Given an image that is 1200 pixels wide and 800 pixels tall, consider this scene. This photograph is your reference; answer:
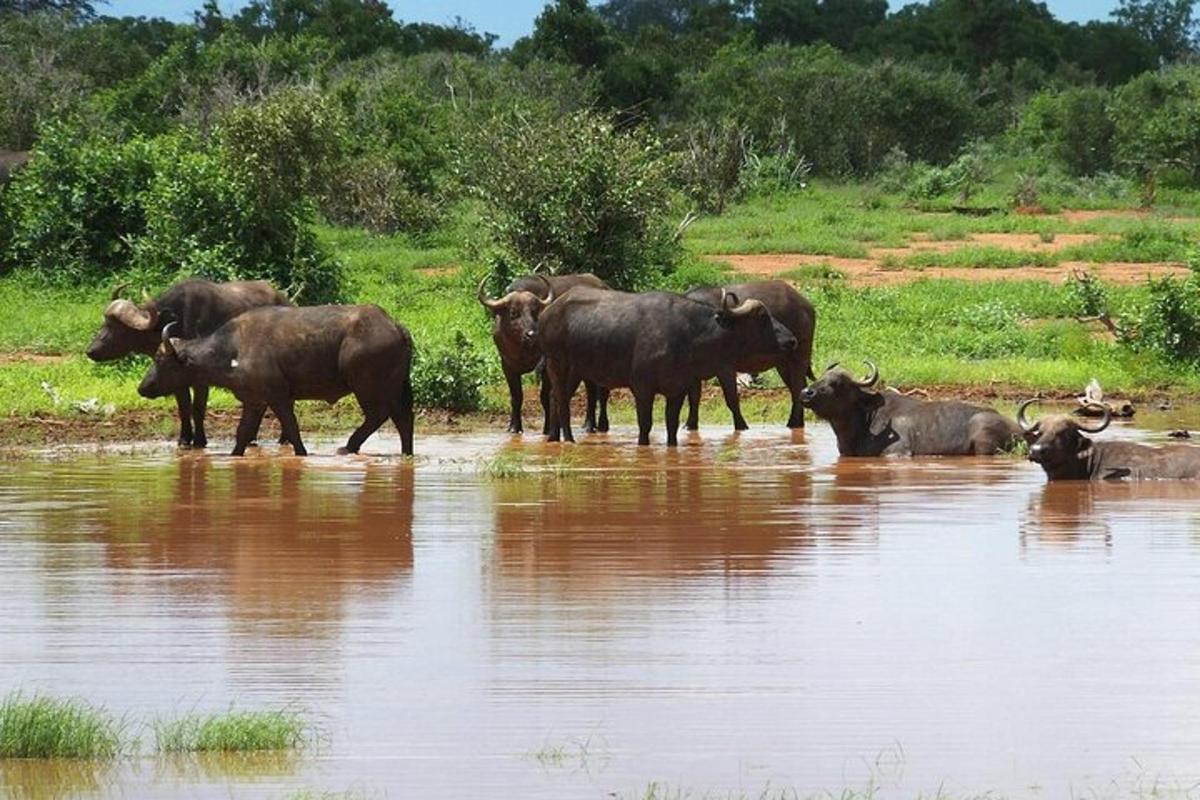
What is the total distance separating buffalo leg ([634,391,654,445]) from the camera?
1727cm

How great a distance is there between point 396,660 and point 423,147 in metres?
26.0

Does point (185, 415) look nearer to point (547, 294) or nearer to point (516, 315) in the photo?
point (516, 315)

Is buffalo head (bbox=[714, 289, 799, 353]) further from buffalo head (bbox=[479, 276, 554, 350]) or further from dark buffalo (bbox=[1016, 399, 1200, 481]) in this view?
dark buffalo (bbox=[1016, 399, 1200, 481])

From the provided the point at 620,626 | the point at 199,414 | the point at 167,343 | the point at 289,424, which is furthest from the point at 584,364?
the point at 620,626

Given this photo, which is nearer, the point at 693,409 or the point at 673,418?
the point at 673,418

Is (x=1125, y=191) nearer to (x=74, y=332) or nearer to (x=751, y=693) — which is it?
(x=74, y=332)

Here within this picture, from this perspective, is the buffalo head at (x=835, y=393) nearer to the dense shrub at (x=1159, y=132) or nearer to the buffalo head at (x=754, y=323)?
the buffalo head at (x=754, y=323)

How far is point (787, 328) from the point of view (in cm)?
1894

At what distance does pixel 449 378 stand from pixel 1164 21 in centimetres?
6561

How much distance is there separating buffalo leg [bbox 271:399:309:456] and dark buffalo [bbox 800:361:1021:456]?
3.69 m

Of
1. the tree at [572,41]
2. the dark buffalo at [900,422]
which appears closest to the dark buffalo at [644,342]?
the dark buffalo at [900,422]

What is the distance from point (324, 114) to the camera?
25.9 metres

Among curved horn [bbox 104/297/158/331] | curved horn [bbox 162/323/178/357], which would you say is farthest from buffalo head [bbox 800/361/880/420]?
curved horn [bbox 104/297/158/331]

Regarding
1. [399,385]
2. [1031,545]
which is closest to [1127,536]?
[1031,545]
